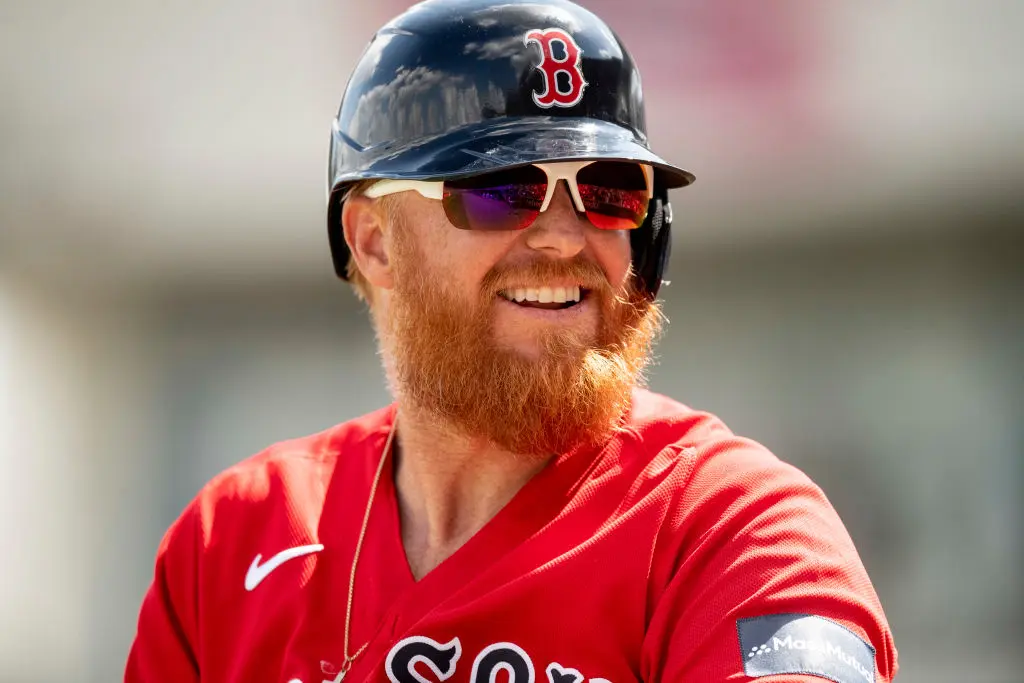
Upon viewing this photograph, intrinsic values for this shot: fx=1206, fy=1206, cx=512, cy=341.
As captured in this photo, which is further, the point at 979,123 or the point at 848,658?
the point at 979,123

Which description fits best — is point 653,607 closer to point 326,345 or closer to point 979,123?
point 979,123

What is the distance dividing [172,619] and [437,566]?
0.72 meters

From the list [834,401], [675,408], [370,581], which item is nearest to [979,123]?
[834,401]

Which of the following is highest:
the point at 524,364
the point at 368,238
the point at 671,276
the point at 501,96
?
the point at 501,96

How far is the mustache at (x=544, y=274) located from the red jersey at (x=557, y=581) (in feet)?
1.05

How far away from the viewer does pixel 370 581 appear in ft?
8.51

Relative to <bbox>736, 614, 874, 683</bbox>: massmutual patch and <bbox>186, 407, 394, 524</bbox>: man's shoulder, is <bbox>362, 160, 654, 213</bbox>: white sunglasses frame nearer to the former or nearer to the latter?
<bbox>186, 407, 394, 524</bbox>: man's shoulder

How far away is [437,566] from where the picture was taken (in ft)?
8.36

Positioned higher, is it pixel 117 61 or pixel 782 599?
pixel 117 61

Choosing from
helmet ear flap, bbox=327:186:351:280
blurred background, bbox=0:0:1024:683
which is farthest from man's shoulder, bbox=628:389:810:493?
blurred background, bbox=0:0:1024:683

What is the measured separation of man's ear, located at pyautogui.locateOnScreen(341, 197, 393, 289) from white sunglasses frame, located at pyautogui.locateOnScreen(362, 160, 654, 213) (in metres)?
0.08

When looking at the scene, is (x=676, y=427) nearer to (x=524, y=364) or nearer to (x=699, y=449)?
(x=699, y=449)

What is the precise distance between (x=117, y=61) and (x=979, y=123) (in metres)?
5.91

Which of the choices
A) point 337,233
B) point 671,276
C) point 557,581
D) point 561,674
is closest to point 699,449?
point 557,581
